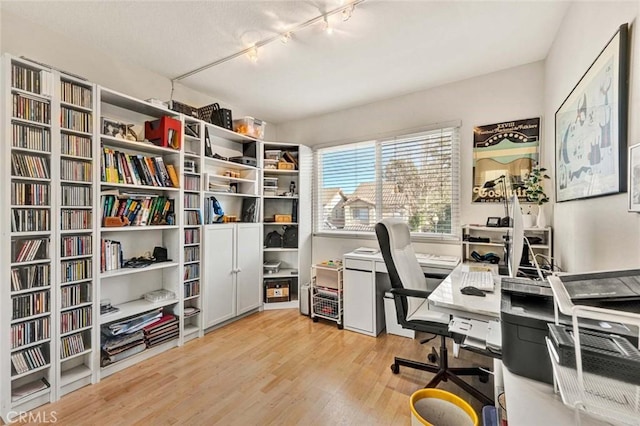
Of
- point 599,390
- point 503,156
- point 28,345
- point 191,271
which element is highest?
point 503,156

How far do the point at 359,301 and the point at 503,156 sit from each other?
203cm

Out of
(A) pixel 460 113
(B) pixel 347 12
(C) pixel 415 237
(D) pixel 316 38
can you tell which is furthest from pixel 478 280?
(D) pixel 316 38

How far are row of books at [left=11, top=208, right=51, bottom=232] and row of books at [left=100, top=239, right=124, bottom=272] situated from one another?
396 mm

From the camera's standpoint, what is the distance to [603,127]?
126 centimetres

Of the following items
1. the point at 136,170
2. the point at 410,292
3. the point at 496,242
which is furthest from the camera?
the point at 496,242

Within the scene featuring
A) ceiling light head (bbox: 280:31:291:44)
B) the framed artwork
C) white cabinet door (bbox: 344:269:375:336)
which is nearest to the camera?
the framed artwork

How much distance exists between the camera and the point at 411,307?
2092 millimetres

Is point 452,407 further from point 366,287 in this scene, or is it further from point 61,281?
point 61,281

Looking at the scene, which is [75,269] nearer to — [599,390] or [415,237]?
[599,390]

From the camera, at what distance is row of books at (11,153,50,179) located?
1.72 m

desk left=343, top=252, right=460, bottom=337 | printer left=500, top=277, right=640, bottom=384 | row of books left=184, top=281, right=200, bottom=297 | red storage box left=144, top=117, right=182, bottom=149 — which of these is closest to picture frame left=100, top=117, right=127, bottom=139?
red storage box left=144, top=117, right=182, bottom=149

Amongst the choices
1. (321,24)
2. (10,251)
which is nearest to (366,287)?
(321,24)

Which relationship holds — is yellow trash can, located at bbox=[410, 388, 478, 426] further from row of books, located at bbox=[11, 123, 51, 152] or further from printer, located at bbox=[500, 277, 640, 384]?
row of books, located at bbox=[11, 123, 51, 152]

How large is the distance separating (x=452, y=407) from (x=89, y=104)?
3058 mm
